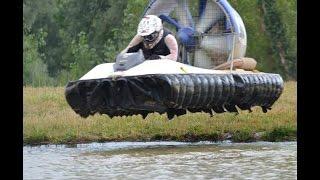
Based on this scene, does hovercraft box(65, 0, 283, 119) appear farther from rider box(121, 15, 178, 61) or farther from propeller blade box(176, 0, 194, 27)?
rider box(121, 15, 178, 61)

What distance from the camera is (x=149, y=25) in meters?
8.50

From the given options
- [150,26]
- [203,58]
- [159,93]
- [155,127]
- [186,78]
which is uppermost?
[150,26]

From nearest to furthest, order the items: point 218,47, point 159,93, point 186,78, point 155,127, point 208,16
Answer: point 159,93
point 186,78
point 218,47
point 208,16
point 155,127

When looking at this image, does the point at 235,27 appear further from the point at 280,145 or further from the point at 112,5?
the point at 112,5

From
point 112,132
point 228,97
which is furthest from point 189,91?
point 112,132

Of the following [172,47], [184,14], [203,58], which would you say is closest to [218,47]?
[203,58]

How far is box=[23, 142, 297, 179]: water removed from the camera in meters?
6.99

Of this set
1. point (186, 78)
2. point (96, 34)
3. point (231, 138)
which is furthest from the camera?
point (96, 34)

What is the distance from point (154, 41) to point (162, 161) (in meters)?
1.24

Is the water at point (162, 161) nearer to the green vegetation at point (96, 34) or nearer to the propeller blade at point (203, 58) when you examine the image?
the propeller blade at point (203, 58)

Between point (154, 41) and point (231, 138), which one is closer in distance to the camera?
point (154, 41)

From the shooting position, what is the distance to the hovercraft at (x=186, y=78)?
25.8ft

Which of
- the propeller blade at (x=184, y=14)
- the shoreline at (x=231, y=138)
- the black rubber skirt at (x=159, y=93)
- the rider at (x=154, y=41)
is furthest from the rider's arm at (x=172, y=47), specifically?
the shoreline at (x=231, y=138)

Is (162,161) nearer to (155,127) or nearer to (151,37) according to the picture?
(151,37)
